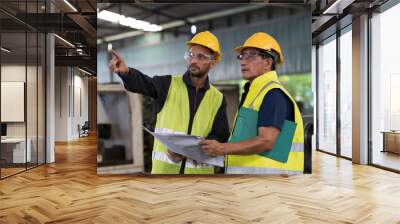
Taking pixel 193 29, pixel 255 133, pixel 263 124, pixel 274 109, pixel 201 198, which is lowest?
pixel 201 198

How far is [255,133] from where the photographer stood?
5.14 metres

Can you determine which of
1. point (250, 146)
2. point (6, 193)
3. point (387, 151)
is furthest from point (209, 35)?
point (387, 151)

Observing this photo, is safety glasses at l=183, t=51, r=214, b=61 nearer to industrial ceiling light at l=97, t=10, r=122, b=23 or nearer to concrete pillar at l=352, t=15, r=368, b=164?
industrial ceiling light at l=97, t=10, r=122, b=23

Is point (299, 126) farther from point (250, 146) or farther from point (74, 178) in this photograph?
point (74, 178)

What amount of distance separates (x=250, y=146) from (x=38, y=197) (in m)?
2.75

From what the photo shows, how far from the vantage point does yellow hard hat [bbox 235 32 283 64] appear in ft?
19.0

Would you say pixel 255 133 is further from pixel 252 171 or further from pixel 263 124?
pixel 252 171

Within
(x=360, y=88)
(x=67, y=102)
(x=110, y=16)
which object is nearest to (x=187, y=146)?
(x=110, y=16)

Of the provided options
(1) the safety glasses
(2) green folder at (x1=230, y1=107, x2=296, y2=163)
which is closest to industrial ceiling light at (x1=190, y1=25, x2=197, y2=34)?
(1) the safety glasses

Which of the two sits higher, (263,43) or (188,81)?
(263,43)

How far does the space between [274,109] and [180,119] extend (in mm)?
1363

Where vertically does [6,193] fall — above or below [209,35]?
below

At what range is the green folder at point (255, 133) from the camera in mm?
5251

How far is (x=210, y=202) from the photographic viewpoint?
4629 mm
